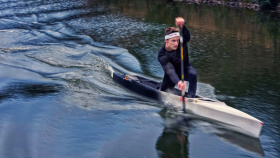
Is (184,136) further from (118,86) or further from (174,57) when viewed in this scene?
(118,86)

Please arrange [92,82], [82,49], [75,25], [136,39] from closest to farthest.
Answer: [92,82], [82,49], [136,39], [75,25]

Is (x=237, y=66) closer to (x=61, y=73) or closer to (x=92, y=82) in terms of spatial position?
(x=92, y=82)

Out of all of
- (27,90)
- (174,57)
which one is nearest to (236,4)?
(174,57)

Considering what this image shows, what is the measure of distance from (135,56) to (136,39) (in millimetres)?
2998

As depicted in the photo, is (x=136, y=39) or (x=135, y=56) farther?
(x=136, y=39)

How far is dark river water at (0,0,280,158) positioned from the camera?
6203 millimetres

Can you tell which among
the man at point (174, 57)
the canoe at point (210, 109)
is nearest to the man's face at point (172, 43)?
the man at point (174, 57)

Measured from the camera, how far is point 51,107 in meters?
7.87

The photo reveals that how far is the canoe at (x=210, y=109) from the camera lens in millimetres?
6566

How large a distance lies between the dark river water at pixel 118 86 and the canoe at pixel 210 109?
18 cm

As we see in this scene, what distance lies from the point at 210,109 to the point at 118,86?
Result: 126 inches

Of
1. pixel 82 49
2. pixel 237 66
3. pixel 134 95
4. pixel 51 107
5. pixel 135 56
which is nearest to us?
pixel 51 107

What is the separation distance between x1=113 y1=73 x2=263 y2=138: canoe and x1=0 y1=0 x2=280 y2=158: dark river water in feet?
0.61

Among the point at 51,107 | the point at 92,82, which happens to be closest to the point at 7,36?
the point at 92,82
